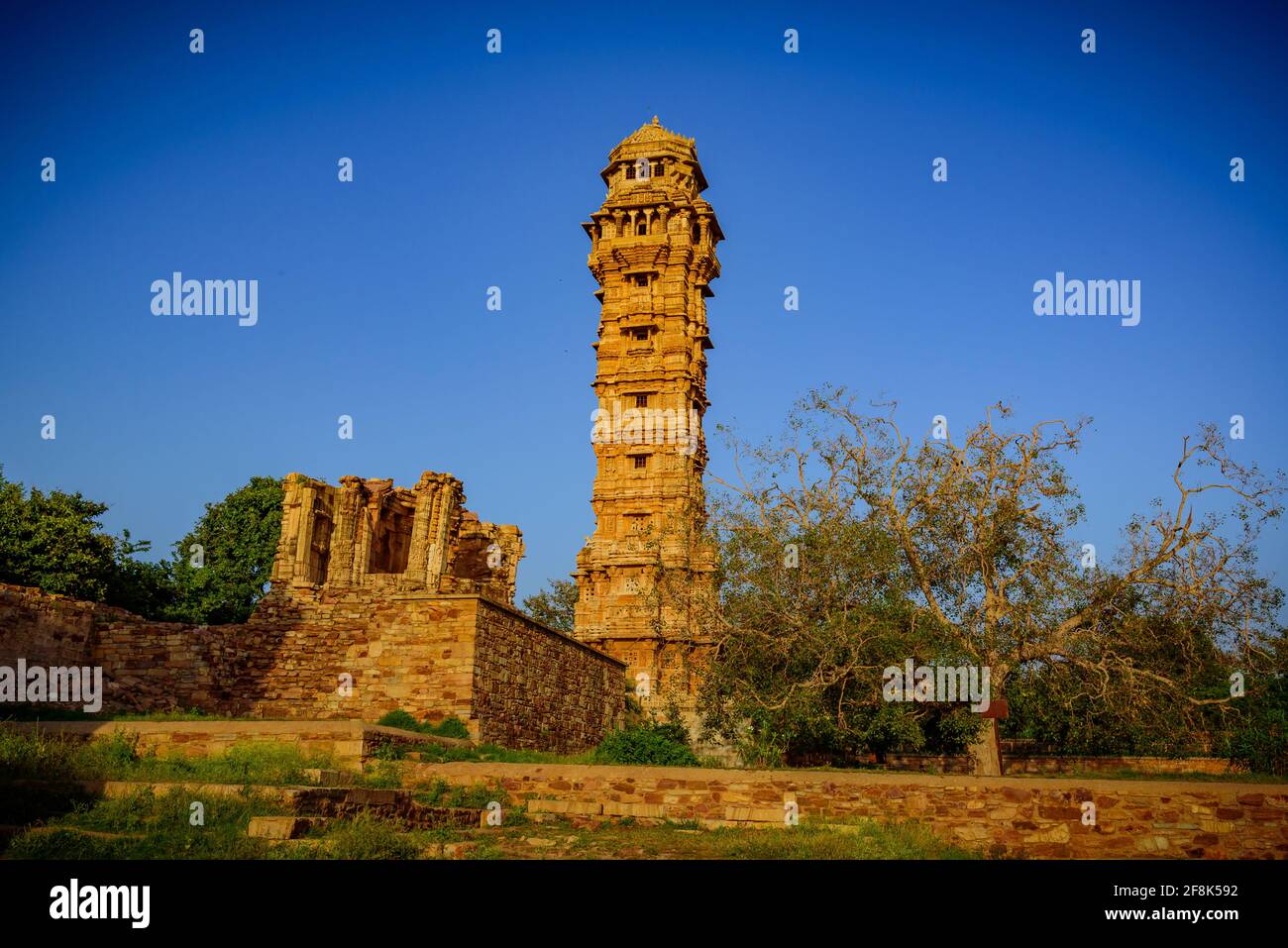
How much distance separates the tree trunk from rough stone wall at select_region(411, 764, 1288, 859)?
8225 mm

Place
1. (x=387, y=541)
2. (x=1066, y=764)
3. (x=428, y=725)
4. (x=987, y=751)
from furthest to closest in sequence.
Result: (x=387, y=541)
(x=1066, y=764)
(x=987, y=751)
(x=428, y=725)

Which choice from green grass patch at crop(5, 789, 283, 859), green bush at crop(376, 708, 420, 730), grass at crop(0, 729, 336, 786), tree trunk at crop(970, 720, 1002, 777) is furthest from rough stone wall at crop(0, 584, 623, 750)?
tree trunk at crop(970, 720, 1002, 777)

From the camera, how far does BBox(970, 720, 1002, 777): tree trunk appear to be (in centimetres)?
2116

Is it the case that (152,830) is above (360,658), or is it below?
below

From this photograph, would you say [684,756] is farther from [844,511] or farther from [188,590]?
[188,590]

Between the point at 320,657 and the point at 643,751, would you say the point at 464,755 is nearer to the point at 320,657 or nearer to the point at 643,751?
the point at 643,751

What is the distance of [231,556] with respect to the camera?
42312 mm

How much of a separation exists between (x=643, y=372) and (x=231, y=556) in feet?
64.7

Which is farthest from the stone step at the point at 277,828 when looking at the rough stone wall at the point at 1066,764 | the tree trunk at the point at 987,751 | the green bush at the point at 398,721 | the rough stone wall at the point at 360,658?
the rough stone wall at the point at 1066,764

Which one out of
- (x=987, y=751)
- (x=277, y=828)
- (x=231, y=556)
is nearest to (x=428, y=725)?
(x=277, y=828)

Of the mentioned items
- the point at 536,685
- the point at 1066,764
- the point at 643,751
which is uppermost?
the point at 536,685

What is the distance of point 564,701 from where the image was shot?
24797mm
